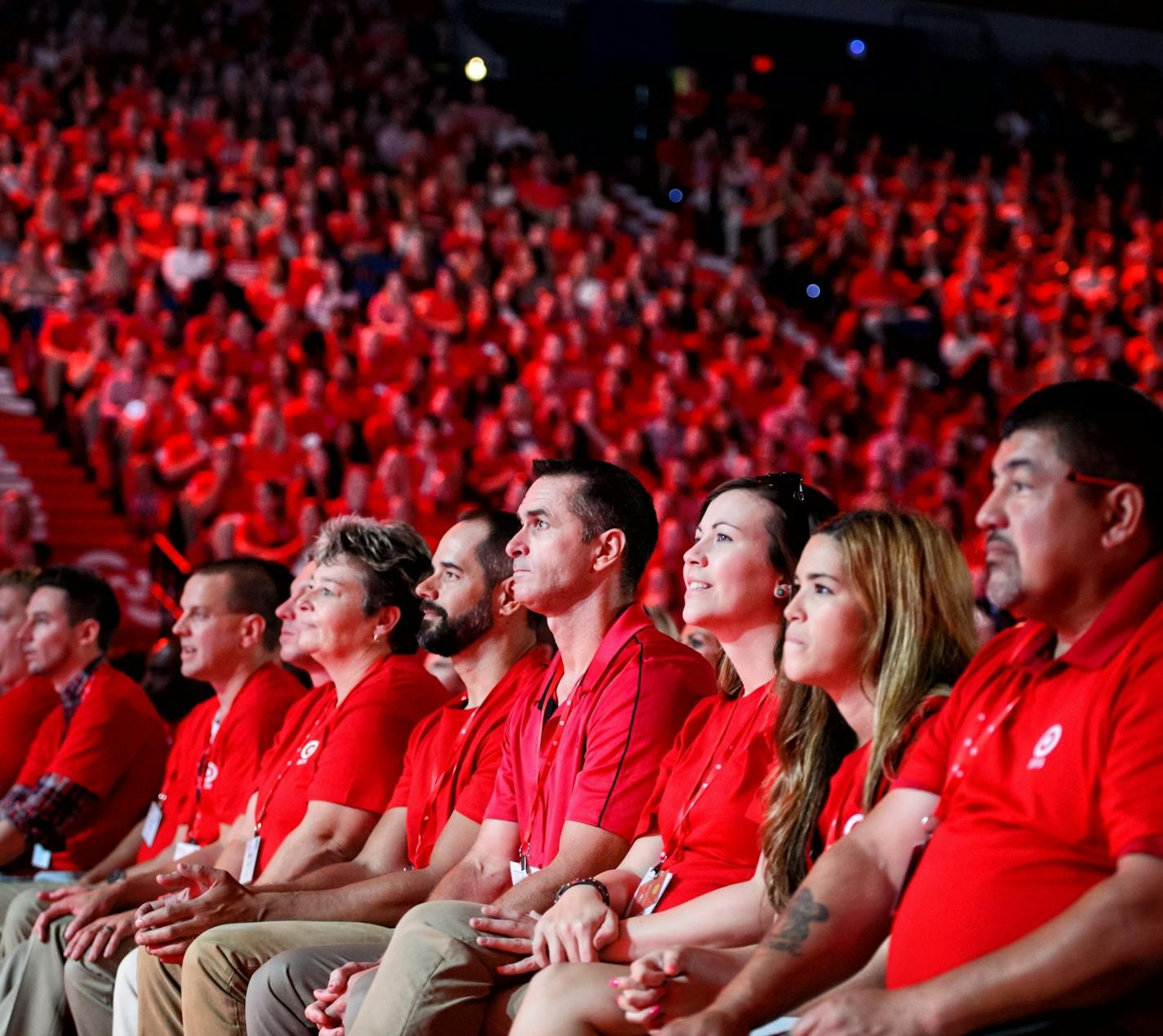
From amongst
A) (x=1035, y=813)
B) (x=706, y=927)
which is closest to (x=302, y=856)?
(x=706, y=927)

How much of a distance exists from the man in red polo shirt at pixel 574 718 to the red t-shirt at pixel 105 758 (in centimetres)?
175

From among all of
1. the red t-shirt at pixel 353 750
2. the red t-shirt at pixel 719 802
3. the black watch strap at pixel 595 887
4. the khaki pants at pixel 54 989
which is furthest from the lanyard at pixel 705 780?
the khaki pants at pixel 54 989

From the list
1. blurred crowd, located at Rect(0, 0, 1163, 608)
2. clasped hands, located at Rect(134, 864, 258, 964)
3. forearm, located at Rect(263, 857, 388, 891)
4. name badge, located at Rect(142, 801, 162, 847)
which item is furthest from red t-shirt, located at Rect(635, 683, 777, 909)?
blurred crowd, located at Rect(0, 0, 1163, 608)

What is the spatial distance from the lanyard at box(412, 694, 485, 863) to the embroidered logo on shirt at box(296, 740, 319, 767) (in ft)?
1.53

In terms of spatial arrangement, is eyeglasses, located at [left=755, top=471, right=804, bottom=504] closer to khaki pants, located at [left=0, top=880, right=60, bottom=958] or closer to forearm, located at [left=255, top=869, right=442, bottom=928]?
forearm, located at [left=255, top=869, right=442, bottom=928]

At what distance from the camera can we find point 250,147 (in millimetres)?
12336

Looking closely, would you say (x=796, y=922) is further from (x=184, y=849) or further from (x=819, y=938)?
(x=184, y=849)

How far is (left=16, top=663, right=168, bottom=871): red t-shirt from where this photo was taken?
4.42 m

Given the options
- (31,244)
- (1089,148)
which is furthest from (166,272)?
(1089,148)

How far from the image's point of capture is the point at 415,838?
3.47 m

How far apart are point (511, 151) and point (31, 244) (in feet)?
19.1

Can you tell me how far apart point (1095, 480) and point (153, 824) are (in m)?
3.29

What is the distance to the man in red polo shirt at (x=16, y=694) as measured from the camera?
4844 millimetres

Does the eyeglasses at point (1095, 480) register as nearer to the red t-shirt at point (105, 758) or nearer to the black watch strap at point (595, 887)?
the black watch strap at point (595, 887)
